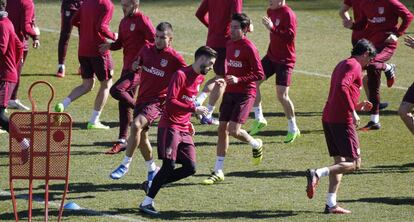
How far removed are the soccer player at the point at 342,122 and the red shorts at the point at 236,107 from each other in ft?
6.45

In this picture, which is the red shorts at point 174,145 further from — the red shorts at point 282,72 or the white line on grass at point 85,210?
the red shorts at point 282,72

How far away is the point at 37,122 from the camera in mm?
12328

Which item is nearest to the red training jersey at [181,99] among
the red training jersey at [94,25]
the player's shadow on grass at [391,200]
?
the player's shadow on grass at [391,200]

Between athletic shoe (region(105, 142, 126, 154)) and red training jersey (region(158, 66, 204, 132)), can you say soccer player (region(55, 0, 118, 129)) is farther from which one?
red training jersey (region(158, 66, 204, 132))

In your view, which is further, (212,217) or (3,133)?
(3,133)

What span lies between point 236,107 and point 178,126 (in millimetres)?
2041

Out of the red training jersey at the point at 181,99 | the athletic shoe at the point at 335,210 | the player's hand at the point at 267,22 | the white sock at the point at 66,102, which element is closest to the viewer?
the red training jersey at the point at 181,99

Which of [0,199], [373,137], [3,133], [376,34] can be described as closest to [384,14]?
[376,34]

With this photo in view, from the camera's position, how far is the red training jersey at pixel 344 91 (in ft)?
45.6

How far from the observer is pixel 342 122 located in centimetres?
1409

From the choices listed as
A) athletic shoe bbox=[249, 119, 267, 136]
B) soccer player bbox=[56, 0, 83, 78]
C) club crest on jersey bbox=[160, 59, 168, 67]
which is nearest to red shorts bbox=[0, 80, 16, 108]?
club crest on jersey bbox=[160, 59, 168, 67]

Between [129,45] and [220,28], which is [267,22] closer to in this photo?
[220,28]

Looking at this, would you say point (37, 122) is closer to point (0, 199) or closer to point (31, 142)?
point (31, 142)

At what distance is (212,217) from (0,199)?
2.80 meters
